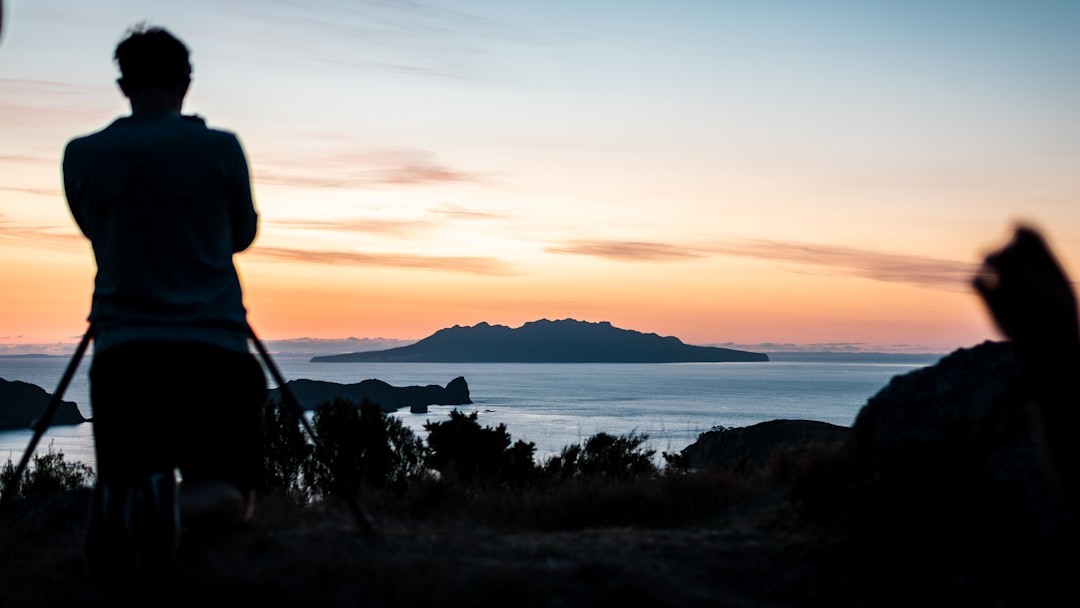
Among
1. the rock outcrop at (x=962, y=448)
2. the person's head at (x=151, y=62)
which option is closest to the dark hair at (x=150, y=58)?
the person's head at (x=151, y=62)

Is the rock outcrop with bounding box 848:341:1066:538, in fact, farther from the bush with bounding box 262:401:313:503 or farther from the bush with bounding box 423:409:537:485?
the bush with bounding box 262:401:313:503

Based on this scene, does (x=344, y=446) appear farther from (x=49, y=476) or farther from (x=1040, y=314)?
(x=1040, y=314)

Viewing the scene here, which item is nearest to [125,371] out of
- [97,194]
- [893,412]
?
[97,194]

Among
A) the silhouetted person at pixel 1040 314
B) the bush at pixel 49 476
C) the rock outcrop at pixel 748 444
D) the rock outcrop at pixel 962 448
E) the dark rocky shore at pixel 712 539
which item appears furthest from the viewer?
the bush at pixel 49 476

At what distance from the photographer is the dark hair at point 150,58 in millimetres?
3976

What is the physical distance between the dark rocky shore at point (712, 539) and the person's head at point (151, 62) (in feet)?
6.78

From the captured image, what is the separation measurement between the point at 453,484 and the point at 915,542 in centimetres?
392

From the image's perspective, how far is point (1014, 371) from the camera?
6.98 meters

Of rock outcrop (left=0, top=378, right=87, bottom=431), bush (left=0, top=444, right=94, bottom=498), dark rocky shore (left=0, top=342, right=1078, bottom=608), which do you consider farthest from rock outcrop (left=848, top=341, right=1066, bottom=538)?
rock outcrop (left=0, top=378, right=87, bottom=431)

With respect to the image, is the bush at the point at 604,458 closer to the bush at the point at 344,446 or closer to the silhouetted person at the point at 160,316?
the bush at the point at 344,446

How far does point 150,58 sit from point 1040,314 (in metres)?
3.53

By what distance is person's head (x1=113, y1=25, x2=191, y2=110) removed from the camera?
13.0 feet

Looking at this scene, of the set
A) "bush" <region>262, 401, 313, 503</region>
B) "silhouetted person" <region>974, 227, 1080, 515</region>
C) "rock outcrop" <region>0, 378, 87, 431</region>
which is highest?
"silhouetted person" <region>974, 227, 1080, 515</region>

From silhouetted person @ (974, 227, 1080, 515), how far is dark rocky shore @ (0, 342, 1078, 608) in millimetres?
1102
